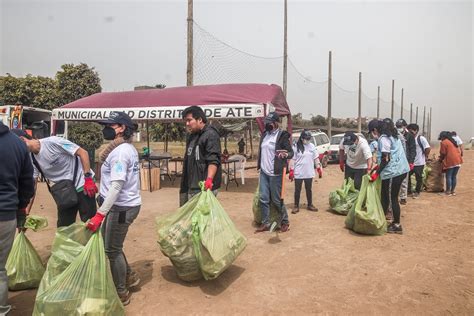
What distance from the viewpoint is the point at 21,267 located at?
357cm

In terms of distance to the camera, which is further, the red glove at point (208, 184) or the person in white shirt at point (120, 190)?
the red glove at point (208, 184)

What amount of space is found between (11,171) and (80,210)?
1205 mm

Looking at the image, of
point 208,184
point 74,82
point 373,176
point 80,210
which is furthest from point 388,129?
point 74,82

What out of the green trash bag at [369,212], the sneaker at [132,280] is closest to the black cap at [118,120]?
the sneaker at [132,280]

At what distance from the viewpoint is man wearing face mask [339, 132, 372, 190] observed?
6.36 meters

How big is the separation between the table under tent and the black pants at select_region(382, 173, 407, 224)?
371cm

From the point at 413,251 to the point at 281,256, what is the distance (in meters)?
1.73

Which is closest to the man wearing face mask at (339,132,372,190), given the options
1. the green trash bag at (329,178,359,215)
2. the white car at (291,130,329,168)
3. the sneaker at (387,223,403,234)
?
the green trash bag at (329,178,359,215)

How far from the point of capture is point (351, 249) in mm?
4777

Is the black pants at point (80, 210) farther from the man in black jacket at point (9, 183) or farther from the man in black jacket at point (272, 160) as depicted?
the man in black jacket at point (272, 160)

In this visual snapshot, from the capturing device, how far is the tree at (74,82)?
64.7ft

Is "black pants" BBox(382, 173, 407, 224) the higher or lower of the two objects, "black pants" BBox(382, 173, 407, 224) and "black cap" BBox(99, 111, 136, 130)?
the lower

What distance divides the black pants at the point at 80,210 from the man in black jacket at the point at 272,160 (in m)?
2.47

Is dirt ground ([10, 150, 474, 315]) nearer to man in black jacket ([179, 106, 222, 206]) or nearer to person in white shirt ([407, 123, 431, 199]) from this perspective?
man in black jacket ([179, 106, 222, 206])
